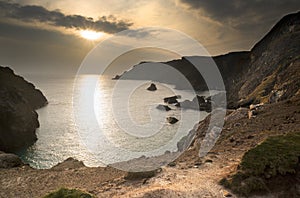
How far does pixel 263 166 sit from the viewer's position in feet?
52.9

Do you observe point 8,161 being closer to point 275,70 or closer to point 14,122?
point 14,122

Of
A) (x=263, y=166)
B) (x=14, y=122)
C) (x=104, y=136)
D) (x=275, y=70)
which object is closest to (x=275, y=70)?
(x=275, y=70)

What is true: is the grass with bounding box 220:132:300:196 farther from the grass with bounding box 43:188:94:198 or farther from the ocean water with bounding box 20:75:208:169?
the ocean water with bounding box 20:75:208:169

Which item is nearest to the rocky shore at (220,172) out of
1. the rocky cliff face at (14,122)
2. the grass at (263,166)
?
the grass at (263,166)

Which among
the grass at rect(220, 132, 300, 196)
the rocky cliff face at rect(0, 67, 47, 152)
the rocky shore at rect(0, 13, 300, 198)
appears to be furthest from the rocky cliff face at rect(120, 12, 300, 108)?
the rocky cliff face at rect(0, 67, 47, 152)

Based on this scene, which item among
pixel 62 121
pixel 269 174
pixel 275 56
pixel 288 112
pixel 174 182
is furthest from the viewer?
pixel 275 56

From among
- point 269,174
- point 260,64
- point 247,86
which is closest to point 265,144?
point 269,174

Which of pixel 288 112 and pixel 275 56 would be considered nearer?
pixel 288 112

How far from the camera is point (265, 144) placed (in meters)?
18.0

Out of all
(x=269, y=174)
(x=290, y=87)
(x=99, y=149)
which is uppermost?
(x=290, y=87)

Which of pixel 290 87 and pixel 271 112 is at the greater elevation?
pixel 290 87

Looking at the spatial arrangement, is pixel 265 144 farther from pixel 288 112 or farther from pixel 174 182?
pixel 288 112

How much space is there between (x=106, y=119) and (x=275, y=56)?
78.3m

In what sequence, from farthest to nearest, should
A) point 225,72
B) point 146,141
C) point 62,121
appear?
point 225,72 < point 62,121 < point 146,141
